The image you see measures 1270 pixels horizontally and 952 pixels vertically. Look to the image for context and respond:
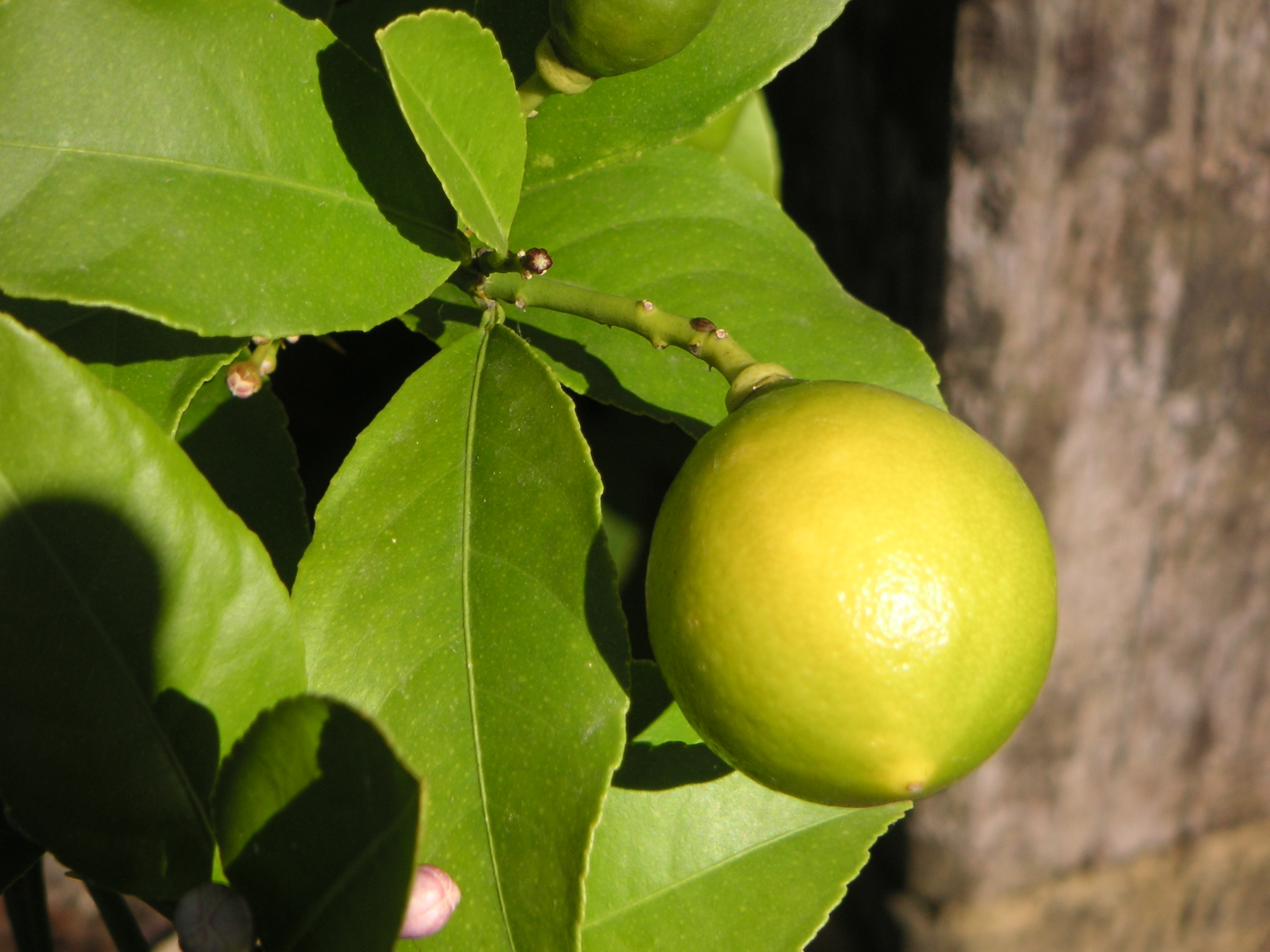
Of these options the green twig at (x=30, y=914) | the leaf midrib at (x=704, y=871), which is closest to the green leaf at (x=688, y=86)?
the leaf midrib at (x=704, y=871)

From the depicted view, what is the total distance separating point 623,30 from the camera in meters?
0.51

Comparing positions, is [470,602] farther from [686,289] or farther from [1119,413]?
[1119,413]

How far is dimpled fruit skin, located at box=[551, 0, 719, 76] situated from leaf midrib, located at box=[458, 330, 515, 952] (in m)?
0.15

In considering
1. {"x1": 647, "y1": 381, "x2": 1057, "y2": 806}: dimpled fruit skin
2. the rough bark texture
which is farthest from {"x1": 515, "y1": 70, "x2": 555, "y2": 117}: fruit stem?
the rough bark texture

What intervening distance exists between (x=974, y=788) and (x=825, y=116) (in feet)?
3.37

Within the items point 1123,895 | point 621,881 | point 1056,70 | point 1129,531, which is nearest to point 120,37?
point 621,881

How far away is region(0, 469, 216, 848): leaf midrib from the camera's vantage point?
44 centimetres

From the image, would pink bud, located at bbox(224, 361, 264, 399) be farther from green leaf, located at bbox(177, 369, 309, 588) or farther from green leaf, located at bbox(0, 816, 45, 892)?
green leaf, located at bbox(0, 816, 45, 892)

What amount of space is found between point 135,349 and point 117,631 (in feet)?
0.56

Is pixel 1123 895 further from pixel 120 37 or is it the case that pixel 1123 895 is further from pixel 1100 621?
pixel 120 37

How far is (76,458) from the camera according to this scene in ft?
1.40

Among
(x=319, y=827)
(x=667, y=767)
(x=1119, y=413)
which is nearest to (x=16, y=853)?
(x=319, y=827)

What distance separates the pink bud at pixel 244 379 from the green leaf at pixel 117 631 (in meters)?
0.14

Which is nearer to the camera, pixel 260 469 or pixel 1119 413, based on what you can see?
pixel 260 469
